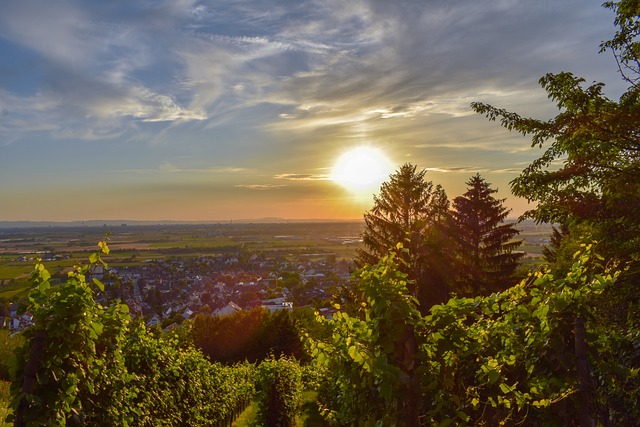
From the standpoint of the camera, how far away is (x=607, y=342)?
16.6ft

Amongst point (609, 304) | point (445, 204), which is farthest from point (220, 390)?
point (445, 204)

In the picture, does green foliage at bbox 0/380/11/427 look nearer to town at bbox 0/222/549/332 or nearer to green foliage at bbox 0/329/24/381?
green foliage at bbox 0/329/24/381

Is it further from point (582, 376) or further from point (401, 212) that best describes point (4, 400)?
point (401, 212)

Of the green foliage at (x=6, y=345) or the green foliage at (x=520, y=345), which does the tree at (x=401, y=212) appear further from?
the green foliage at (x=520, y=345)

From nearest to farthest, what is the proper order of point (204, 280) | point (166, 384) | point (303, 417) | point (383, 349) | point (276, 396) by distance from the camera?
1. point (383, 349)
2. point (166, 384)
3. point (276, 396)
4. point (303, 417)
5. point (204, 280)

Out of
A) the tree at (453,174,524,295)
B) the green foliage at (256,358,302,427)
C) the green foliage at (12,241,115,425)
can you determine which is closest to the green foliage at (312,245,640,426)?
the green foliage at (12,241,115,425)

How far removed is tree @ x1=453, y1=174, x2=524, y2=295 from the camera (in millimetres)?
22906

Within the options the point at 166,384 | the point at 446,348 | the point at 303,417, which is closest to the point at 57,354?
the point at 446,348

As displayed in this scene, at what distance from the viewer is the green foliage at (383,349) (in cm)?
302

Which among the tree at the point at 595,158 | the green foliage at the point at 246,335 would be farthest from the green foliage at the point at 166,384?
the green foliage at the point at 246,335

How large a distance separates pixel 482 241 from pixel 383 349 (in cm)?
2247

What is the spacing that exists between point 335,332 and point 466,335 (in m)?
1.22

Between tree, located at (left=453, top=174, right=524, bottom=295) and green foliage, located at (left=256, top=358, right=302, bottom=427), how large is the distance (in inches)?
455

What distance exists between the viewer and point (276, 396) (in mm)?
15016
